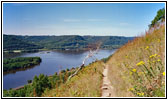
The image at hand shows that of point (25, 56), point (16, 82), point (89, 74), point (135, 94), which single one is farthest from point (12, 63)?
point (135, 94)

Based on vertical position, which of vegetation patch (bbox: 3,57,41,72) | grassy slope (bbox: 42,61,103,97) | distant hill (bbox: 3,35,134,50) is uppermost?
distant hill (bbox: 3,35,134,50)

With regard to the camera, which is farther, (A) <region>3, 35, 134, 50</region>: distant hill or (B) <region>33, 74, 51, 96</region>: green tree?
(A) <region>3, 35, 134, 50</region>: distant hill

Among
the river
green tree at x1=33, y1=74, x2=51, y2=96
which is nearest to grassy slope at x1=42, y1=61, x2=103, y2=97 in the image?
the river

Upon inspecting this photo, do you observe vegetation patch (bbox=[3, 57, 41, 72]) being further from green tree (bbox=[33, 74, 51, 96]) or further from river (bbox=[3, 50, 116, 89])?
green tree (bbox=[33, 74, 51, 96])

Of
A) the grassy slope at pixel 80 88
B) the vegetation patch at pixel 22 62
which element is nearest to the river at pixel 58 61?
the grassy slope at pixel 80 88

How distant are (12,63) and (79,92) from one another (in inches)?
1600

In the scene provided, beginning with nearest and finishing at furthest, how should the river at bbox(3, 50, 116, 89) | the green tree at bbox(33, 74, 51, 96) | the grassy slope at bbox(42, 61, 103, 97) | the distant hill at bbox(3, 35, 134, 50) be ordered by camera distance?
the grassy slope at bbox(42, 61, 103, 97), the green tree at bbox(33, 74, 51, 96), the distant hill at bbox(3, 35, 134, 50), the river at bbox(3, 50, 116, 89)

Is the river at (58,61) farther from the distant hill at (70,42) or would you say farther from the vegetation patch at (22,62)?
the vegetation patch at (22,62)

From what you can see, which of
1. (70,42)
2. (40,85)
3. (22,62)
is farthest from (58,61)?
(70,42)

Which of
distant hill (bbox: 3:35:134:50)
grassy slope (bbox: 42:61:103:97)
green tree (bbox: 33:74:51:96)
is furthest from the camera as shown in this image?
distant hill (bbox: 3:35:134:50)

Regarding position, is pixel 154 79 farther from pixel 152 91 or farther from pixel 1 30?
pixel 1 30

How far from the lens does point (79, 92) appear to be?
3.38 metres

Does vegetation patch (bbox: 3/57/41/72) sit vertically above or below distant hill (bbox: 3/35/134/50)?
below

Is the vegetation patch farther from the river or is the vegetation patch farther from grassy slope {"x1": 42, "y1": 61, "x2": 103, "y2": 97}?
grassy slope {"x1": 42, "y1": 61, "x2": 103, "y2": 97}
